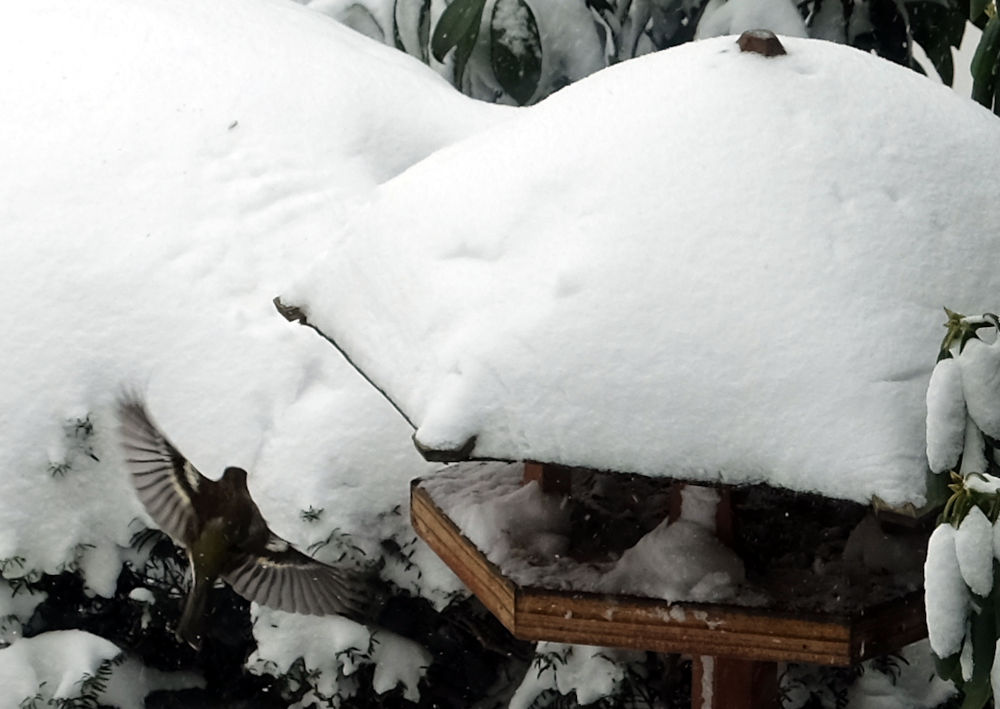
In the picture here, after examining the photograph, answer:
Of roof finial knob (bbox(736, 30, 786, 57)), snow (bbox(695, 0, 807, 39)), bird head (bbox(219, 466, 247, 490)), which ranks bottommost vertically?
bird head (bbox(219, 466, 247, 490))

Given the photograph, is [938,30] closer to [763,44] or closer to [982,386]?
[763,44]

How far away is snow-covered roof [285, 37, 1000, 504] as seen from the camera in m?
0.75

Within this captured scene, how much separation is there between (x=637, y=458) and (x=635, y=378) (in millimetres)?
53

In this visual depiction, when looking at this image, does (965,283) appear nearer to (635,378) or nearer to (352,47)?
(635,378)

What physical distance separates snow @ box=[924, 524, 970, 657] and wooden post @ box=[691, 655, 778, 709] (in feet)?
1.22

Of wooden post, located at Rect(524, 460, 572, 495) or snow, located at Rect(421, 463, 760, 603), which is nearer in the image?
snow, located at Rect(421, 463, 760, 603)

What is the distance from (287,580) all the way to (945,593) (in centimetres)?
72

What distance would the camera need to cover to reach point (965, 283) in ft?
2.63

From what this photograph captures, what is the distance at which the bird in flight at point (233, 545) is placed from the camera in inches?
46.7

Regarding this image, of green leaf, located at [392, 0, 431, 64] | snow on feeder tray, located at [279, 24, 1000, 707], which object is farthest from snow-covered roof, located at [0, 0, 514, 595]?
green leaf, located at [392, 0, 431, 64]

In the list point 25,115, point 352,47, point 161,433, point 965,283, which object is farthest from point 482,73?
point 965,283

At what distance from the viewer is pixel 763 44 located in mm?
Answer: 904

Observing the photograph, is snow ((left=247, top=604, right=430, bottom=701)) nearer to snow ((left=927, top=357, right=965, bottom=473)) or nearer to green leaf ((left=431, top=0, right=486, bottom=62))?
snow ((left=927, top=357, right=965, bottom=473))

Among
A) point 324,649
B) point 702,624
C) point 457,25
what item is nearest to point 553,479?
point 702,624
